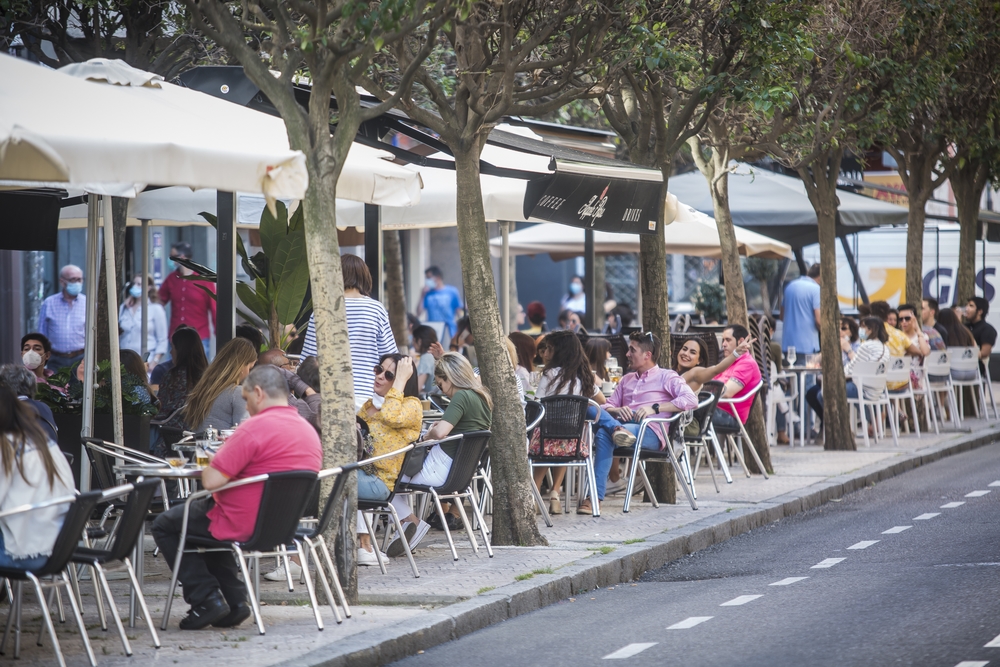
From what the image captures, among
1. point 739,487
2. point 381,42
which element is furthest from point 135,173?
point 739,487

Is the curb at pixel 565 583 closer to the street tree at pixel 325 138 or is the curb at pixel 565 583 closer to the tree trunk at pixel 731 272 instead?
the street tree at pixel 325 138

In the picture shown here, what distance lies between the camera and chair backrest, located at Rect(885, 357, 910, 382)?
58.1 feet

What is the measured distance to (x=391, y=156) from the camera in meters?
10.5

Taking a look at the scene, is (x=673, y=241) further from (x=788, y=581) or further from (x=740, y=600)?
(x=740, y=600)

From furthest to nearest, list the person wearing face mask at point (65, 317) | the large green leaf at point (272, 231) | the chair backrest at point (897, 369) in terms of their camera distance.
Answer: the chair backrest at point (897, 369) < the person wearing face mask at point (65, 317) < the large green leaf at point (272, 231)

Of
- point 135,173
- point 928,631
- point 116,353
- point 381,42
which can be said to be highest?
point 381,42

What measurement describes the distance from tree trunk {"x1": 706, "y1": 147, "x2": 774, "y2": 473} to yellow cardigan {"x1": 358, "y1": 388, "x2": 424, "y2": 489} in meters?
5.80

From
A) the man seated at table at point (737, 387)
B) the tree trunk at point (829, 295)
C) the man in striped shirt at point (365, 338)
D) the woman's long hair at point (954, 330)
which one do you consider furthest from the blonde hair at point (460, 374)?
the woman's long hair at point (954, 330)

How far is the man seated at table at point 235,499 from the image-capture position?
6941mm

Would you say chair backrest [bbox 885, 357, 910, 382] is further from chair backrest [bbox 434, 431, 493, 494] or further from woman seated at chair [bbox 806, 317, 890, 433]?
chair backrest [bbox 434, 431, 493, 494]

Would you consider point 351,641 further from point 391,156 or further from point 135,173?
point 391,156

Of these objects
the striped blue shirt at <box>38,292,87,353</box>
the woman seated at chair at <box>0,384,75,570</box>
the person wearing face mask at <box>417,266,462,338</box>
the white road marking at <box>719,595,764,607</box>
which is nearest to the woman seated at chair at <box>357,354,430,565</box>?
the white road marking at <box>719,595,764,607</box>

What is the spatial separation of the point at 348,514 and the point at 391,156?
3728 millimetres

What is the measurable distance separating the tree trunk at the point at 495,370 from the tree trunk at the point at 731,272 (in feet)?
16.4
